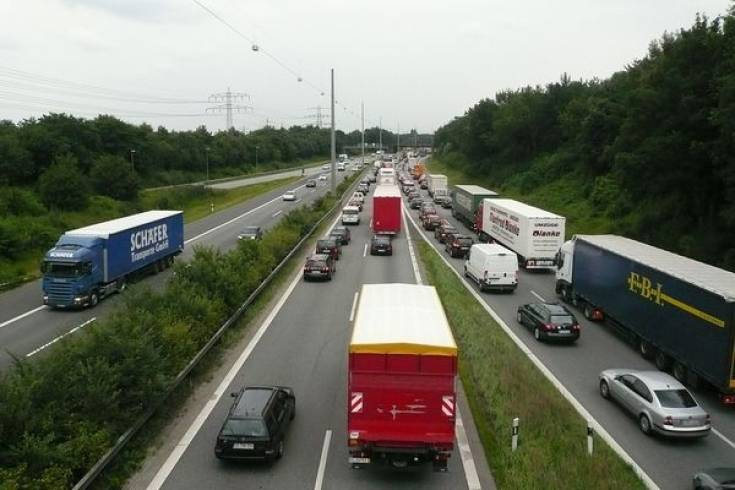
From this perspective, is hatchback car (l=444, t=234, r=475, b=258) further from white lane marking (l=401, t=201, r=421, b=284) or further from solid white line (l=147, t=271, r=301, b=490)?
solid white line (l=147, t=271, r=301, b=490)

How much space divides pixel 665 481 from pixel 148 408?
1238 centimetres

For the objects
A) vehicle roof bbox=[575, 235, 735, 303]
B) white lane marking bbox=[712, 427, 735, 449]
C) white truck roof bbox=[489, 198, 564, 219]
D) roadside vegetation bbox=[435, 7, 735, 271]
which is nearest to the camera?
white lane marking bbox=[712, 427, 735, 449]

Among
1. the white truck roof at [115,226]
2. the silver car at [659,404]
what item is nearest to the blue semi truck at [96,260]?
the white truck roof at [115,226]

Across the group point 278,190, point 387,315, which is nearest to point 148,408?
point 387,315

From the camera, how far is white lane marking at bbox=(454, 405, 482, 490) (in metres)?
14.2

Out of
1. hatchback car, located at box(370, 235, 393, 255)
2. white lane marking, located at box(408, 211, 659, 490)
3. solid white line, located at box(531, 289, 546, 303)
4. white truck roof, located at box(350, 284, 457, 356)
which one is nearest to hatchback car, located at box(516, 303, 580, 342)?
white lane marking, located at box(408, 211, 659, 490)

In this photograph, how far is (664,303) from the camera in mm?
22766

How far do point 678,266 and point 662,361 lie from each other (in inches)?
136

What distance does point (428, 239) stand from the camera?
183 ft

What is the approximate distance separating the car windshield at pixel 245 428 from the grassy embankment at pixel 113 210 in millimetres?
26314

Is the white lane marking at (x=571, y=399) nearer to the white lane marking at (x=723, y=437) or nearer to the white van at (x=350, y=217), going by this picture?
the white lane marking at (x=723, y=437)

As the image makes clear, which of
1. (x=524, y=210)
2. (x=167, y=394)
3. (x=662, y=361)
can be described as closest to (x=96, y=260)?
(x=167, y=394)

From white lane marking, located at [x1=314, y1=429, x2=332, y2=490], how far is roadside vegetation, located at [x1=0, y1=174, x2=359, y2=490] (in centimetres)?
423

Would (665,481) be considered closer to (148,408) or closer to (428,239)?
(148,408)
